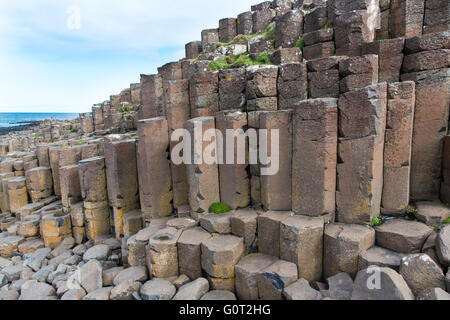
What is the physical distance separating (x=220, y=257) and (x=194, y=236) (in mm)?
834

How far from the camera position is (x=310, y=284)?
16.3ft

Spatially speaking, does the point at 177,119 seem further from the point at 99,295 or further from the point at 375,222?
the point at 375,222

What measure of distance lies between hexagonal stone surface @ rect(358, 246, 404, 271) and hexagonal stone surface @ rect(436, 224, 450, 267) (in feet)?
1.74

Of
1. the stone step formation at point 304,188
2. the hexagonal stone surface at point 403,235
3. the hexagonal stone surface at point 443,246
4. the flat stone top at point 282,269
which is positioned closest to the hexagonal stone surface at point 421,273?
the stone step formation at point 304,188

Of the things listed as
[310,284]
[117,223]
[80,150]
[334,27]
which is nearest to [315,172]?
[310,284]

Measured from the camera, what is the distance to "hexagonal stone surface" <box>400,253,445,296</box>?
12.8ft

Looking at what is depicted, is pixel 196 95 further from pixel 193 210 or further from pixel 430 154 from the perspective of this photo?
pixel 430 154

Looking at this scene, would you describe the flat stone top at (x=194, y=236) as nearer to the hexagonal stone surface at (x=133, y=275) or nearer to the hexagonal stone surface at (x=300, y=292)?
the hexagonal stone surface at (x=133, y=275)

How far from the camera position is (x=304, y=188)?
17.4 feet

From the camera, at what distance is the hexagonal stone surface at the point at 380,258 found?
4355mm

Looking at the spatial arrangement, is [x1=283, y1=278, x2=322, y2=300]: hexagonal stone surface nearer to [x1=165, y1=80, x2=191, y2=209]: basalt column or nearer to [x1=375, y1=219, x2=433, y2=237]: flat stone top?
[x1=375, y1=219, x2=433, y2=237]: flat stone top

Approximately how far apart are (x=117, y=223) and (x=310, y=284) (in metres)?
5.39

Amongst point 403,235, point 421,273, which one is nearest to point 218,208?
point 403,235

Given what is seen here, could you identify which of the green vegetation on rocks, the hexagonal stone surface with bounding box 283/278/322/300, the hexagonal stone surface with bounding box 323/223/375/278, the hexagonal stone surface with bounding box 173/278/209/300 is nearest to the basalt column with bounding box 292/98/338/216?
the hexagonal stone surface with bounding box 323/223/375/278
